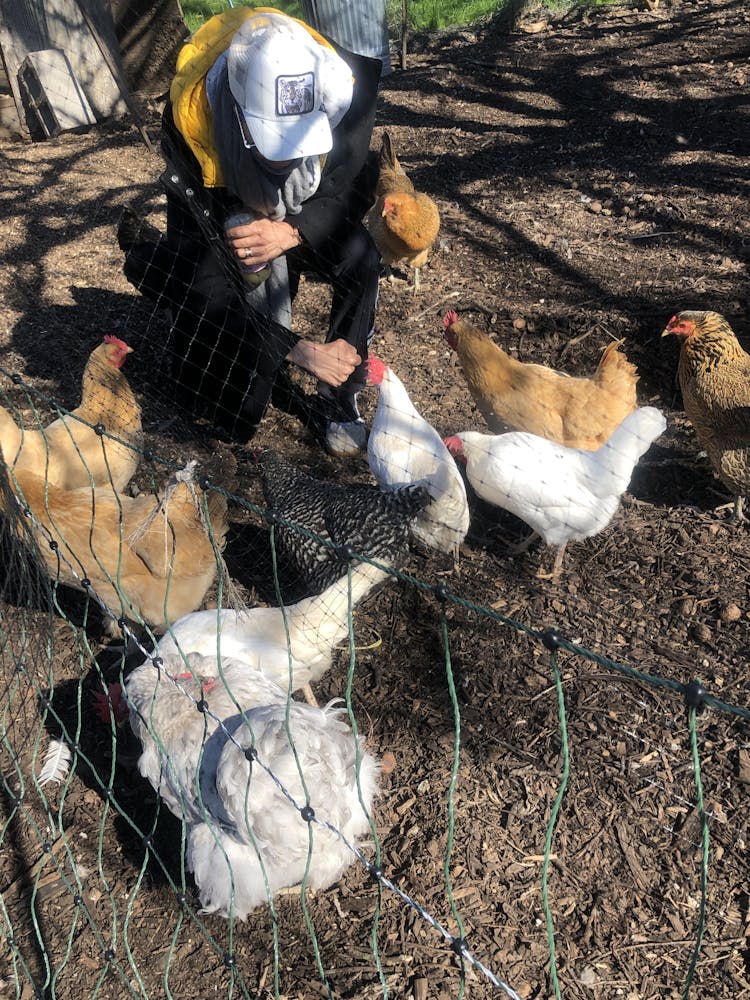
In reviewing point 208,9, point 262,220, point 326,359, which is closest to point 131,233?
point 262,220

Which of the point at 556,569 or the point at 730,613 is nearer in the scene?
the point at 730,613

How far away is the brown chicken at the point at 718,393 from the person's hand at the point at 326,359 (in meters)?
1.33

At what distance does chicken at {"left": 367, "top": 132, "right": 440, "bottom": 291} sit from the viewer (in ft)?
13.3

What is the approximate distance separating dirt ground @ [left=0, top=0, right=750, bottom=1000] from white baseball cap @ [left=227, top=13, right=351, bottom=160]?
1.25 m

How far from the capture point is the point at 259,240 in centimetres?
305

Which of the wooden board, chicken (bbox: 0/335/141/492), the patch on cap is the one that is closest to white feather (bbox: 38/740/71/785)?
chicken (bbox: 0/335/141/492)

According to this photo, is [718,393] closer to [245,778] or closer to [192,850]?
[245,778]

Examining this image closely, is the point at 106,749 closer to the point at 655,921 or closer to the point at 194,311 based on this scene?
the point at 655,921

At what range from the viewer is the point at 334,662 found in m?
2.71

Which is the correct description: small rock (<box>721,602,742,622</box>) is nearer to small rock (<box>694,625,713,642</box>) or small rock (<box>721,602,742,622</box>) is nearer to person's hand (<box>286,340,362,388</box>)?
small rock (<box>694,625,713,642</box>)

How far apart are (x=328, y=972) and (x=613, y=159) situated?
5.06 m

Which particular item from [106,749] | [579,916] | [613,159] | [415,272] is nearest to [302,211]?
[415,272]

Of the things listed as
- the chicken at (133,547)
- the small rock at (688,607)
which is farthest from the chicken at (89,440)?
the small rock at (688,607)

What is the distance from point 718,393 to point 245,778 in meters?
2.31
